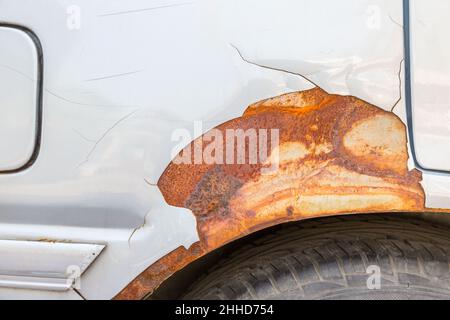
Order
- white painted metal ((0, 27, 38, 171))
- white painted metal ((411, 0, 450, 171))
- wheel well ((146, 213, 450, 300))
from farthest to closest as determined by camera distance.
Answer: wheel well ((146, 213, 450, 300))
white painted metal ((0, 27, 38, 171))
white painted metal ((411, 0, 450, 171))

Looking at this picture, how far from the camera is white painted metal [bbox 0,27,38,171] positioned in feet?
4.73

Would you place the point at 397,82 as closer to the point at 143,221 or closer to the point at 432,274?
the point at 432,274

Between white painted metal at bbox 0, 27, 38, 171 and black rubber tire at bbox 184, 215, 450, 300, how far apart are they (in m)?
0.67

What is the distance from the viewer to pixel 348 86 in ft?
4.58

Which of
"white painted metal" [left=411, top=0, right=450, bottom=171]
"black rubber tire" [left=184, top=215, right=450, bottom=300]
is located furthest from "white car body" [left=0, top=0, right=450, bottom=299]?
"black rubber tire" [left=184, top=215, right=450, bottom=300]

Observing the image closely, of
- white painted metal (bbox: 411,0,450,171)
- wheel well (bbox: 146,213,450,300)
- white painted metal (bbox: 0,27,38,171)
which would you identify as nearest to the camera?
white painted metal (bbox: 411,0,450,171)

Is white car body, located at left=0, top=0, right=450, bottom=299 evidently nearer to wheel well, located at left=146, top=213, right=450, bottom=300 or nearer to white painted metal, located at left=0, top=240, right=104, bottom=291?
white painted metal, located at left=0, top=240, right=104, bottom=291

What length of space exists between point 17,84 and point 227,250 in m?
0.74

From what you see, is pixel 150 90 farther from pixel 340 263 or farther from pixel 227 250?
pixel 340 263

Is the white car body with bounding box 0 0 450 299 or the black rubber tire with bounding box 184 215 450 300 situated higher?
the white car body with bounding box 0 0 450 299

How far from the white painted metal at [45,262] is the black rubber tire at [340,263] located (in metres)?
0.34

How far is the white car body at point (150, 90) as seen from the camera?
137 cm

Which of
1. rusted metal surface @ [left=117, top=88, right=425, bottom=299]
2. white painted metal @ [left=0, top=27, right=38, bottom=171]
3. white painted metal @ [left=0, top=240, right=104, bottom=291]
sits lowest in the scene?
white painted metal @ [left=0, top=240, right=104, bottom=291]

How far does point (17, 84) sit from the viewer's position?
144cm
